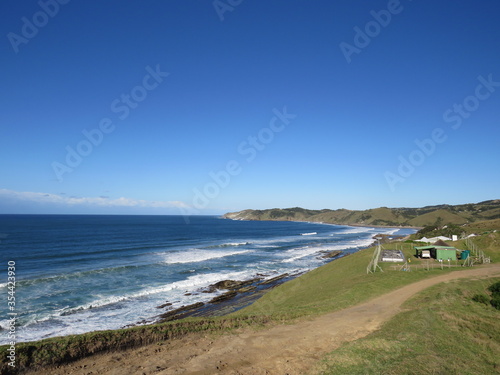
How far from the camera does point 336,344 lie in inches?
489

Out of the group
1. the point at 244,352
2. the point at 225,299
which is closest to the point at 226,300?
the point at 225,299

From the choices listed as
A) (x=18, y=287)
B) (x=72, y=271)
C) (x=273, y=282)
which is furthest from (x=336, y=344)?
(x=72, y=271)

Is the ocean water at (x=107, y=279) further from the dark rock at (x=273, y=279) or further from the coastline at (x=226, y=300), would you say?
the dark rock at (x=273, y=279)

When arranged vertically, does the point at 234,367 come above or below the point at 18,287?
above

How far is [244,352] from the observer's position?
1163 centimetres

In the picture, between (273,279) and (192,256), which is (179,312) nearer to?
(273,279)

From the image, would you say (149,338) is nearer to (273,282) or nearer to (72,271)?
(273,282)

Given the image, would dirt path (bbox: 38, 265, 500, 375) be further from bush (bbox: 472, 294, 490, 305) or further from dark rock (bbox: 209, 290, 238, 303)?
dark rock (bbox: 209, 290, 238, 303)

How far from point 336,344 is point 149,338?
8.26 m

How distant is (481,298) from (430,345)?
31.5ft

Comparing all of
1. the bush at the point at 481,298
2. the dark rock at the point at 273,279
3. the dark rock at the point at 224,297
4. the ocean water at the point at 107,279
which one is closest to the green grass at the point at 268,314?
the dark rock at the point at 224,297

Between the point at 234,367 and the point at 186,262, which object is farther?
the point at 186,262

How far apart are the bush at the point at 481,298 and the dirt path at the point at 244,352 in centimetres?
745

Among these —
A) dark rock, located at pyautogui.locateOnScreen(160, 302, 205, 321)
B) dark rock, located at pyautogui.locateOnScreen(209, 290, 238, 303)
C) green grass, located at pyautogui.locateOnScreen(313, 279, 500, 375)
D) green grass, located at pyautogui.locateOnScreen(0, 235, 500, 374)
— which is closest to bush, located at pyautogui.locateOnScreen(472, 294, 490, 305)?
green grass, located at pyautogui.locateOnScreen(313, 279, 500, 375)
